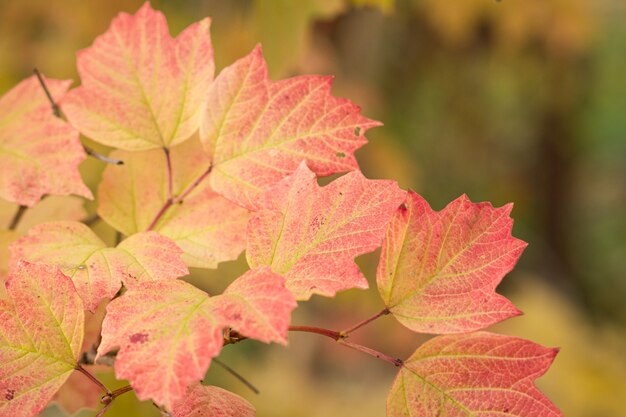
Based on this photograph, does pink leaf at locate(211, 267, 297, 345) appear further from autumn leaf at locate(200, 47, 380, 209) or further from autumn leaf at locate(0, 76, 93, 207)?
autumn leaf at locate(0, 76, 93, 207)

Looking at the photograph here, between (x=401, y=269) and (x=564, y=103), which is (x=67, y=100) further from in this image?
(x=564, y=103)

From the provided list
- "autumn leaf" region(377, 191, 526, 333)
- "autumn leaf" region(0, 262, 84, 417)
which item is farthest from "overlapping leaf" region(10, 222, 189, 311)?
"autumn leaf" region(377, 191, 526, 333)

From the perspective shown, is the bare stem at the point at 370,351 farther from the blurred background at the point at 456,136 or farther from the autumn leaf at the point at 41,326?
the blurred background at the point at 456,136

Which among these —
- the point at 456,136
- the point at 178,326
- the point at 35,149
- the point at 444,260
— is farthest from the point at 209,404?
the point at 456,136

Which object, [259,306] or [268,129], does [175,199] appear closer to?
[268,129]

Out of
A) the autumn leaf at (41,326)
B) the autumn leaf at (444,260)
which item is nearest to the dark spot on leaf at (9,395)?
the autumn leaf at (41,326)
